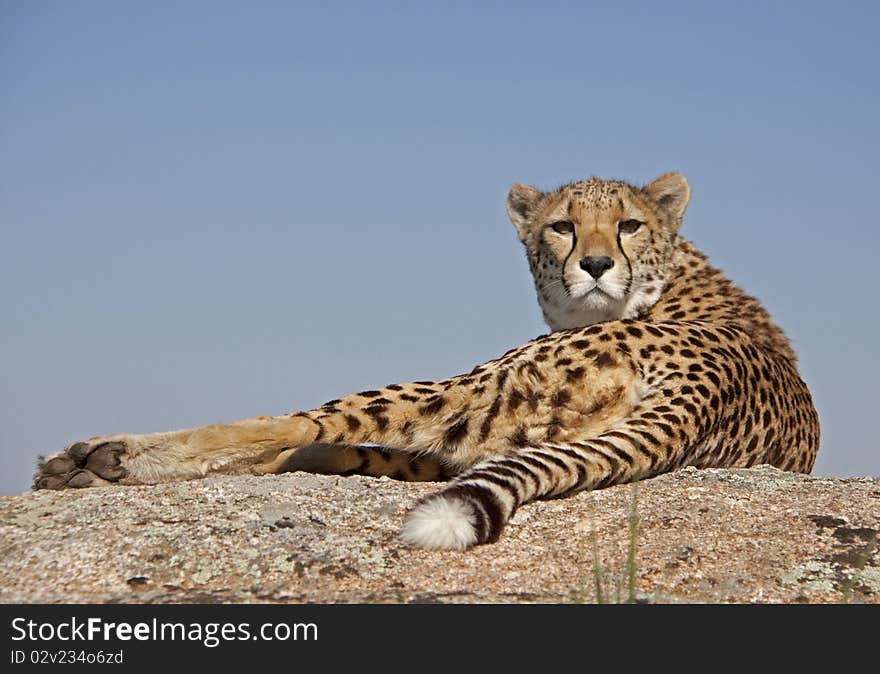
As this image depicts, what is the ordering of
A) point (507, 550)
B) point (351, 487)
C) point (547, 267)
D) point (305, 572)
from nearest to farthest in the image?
point (305, 572) < point (507, 550) < point (351, 487) < point (547, 267)

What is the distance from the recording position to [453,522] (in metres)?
3.05

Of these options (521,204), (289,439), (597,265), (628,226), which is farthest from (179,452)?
(521,204)

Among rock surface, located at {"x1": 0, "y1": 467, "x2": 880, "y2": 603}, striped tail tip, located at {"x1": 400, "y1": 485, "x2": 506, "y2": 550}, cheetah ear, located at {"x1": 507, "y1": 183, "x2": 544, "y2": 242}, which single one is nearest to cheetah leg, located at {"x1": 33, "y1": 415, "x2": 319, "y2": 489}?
rock surface, located at {"x1": 0, "y1": 467, "x2": 880, "y2": 603}

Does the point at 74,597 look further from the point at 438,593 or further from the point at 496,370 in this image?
the point at 496,370

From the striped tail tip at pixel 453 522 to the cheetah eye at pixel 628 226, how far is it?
215cm

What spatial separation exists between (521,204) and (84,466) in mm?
2646

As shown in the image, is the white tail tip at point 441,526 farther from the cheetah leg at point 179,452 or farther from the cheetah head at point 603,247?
the cheetah head at point 603,247

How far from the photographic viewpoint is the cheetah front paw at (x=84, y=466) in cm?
396

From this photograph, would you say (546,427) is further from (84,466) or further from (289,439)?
(84,466)

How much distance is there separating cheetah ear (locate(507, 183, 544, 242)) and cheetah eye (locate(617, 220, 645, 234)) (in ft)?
2.16

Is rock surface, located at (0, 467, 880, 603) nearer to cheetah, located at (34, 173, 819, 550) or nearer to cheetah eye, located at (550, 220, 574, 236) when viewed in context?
cheetah, located at (34, 173, 819, 550)

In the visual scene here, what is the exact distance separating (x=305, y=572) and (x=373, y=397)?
1356mm
